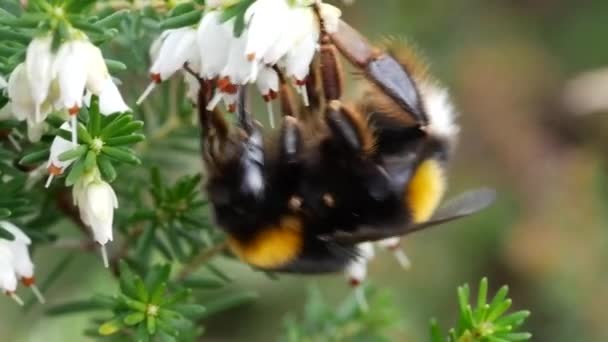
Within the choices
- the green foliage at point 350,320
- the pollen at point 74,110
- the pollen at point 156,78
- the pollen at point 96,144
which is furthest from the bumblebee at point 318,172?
the green foliage at point 350,320

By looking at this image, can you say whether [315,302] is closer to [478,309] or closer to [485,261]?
[478,309]

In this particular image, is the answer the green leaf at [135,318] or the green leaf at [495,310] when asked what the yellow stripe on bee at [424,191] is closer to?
the green leaf at [495,310]

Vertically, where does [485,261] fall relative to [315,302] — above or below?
below

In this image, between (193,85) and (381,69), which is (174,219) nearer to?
(193,85)

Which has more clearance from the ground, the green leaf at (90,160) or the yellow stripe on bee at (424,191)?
the green leaf at (90,160)

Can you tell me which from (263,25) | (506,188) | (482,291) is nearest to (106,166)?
(263,25)

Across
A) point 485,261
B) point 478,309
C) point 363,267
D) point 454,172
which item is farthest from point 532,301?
point 478,309

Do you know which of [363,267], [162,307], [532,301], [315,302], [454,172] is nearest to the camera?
[162,307]
